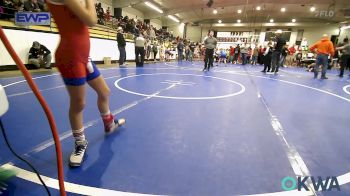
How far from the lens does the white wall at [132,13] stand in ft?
73.1

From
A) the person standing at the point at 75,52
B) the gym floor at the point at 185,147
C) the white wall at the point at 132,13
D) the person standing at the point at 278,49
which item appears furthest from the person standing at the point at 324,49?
the white wall at the point at 132,13

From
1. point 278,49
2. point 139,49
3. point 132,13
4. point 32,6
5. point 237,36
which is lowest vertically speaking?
point 139,49

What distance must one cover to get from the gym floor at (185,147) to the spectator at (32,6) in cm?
617

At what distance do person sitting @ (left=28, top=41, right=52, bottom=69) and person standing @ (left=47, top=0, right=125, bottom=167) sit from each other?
663 centimetres

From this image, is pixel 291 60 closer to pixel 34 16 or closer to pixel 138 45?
pixel 138 45

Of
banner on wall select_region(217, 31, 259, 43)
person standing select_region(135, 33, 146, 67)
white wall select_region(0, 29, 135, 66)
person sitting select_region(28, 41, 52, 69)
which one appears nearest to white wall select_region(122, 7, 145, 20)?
white wall select_region(0, 29, 135, 66)

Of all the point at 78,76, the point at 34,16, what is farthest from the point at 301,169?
the point at 34,16

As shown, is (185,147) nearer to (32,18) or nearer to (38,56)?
(32,18)

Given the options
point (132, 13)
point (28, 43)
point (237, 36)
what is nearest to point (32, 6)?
point (28, 43)

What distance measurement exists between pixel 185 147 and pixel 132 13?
77.1ft

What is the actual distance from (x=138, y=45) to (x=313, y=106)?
27.8ft

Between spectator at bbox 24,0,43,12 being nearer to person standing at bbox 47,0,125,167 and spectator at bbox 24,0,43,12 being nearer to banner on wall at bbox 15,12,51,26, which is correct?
banner on wall at bbox 15,12,51,26

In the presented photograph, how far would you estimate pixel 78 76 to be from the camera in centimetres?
170

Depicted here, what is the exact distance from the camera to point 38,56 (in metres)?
7.48
